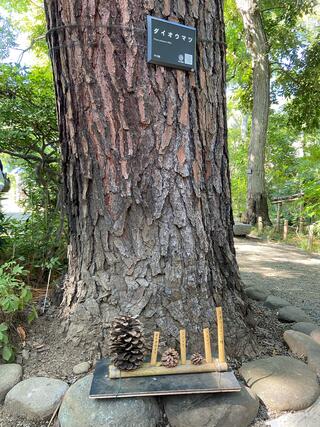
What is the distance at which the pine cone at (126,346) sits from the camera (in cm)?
131

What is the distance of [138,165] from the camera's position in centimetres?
151

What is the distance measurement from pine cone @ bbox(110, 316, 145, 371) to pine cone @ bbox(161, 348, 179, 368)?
0.30 ft

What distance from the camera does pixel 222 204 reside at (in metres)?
1.71

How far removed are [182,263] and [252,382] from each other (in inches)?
22.7

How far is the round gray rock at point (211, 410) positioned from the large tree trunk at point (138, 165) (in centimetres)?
29

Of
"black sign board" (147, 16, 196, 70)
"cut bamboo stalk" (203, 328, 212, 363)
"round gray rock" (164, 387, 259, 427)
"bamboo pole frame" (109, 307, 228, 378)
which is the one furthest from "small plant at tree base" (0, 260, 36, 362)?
"black sign board" (147, 16, 196, 70)

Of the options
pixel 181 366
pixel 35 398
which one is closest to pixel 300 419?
pixel 181 366

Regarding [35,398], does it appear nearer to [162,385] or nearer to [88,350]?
[88,350]

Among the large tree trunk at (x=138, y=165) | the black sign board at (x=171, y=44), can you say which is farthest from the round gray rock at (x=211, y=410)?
the black sign board at (x=171, y=44)

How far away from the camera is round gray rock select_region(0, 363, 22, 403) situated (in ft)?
4.57

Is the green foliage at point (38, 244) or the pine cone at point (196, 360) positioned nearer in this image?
the pine cone at point (196, 360)

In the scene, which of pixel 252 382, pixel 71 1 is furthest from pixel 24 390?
pixel 71 1

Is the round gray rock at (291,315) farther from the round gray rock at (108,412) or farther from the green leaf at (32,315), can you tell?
the green leaf at (32,315)

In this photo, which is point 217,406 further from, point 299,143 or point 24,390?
point 299,143
